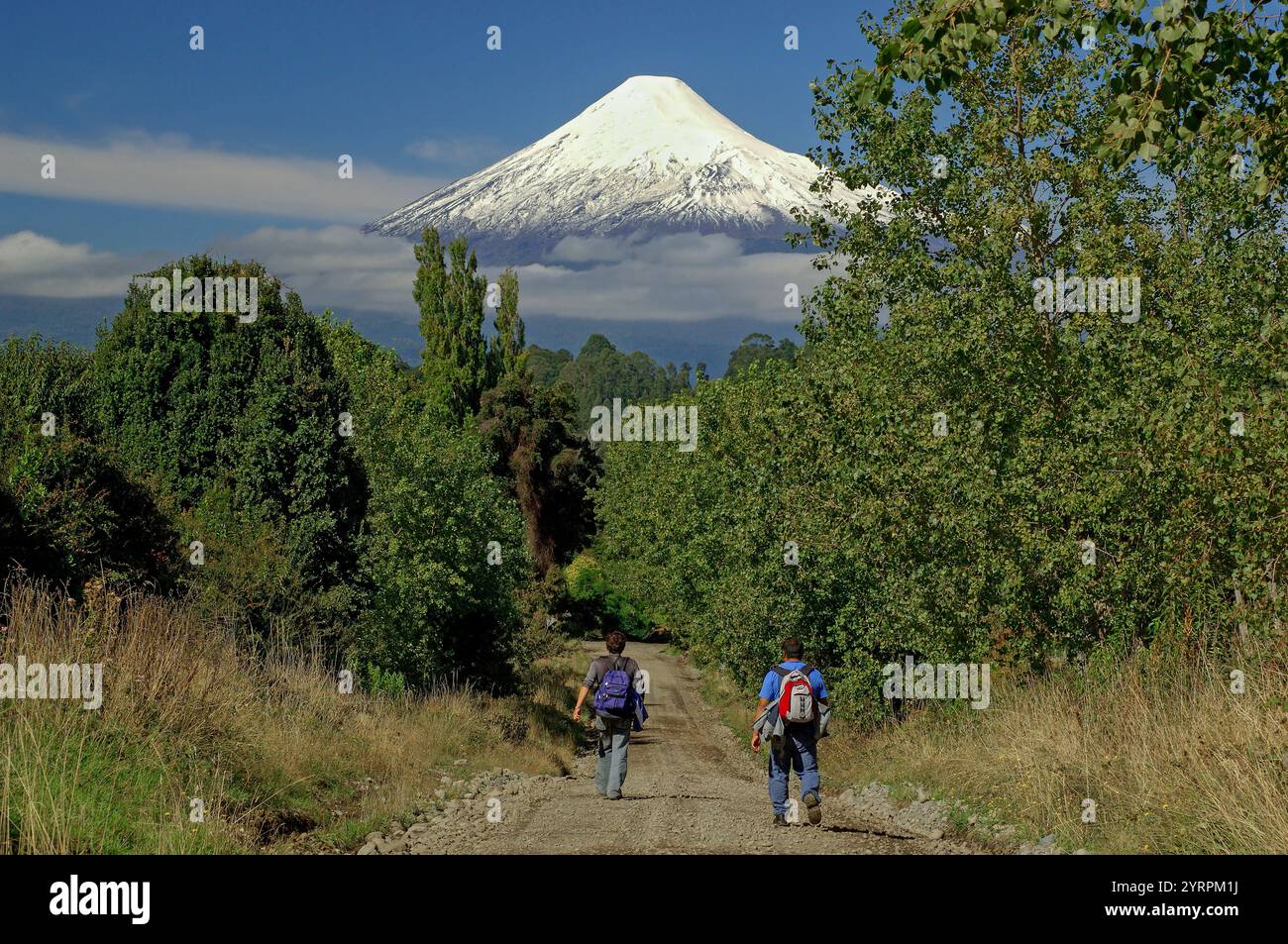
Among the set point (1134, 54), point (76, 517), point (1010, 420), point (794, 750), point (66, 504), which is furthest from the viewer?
point (1010, 420)

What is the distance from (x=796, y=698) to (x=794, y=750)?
712 millimetres

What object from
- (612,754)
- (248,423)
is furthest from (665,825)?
(248,423)

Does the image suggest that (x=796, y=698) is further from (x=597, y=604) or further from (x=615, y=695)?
(x=597, y=604)

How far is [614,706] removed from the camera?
14.3 m

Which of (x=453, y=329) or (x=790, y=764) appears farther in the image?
(x=453, y=329)

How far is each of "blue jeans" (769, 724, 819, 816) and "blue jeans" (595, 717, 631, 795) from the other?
2.30m

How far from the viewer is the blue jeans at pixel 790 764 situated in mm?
12846

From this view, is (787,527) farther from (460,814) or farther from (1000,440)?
(460,814)

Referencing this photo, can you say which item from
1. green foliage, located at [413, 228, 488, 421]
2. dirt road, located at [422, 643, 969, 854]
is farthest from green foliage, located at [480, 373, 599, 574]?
dirt road, located at [422, 643, 969, 854]

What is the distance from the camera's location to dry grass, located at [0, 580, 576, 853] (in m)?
8.27

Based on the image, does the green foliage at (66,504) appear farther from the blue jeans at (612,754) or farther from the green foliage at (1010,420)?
the green foliage at (1010,420)

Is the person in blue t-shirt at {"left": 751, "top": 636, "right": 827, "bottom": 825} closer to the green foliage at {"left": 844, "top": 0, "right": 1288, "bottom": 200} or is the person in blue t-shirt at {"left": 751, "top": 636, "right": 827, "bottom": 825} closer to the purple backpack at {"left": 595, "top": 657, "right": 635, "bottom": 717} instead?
the purple backpack at {"left": 595, "top": 657, "right": 635, "bottom": 717}

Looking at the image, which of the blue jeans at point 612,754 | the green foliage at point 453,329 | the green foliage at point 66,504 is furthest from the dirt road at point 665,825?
the green foliage at point 453,329
